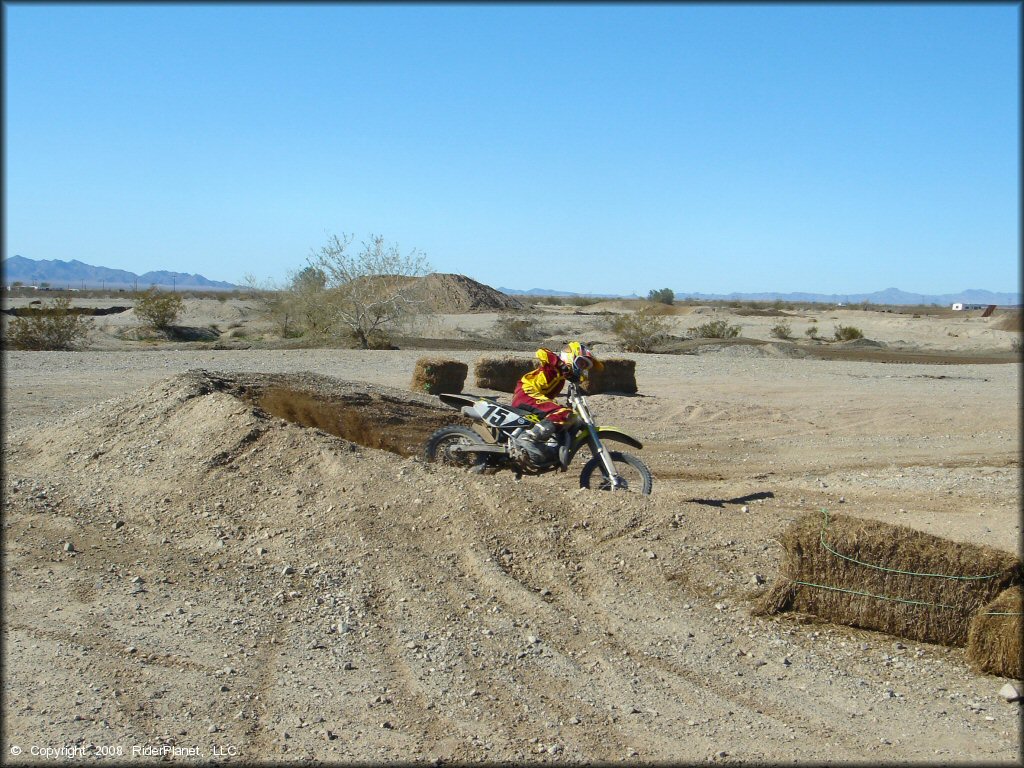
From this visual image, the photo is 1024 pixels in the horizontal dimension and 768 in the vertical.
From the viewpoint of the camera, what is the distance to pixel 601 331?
43156mm

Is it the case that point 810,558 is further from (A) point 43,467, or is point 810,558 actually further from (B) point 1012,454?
(B) point 1012,454

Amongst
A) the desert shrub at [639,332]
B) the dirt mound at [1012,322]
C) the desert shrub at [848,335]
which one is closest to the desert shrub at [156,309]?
the desert shrub at [639,332]

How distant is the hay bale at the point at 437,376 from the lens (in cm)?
1630

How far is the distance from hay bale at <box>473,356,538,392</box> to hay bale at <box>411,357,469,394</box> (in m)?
1.25

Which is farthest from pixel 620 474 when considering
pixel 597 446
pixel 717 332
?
pixel 717 332

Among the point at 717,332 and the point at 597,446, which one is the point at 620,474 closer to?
the point at 597,446

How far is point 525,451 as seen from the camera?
28.5 ft

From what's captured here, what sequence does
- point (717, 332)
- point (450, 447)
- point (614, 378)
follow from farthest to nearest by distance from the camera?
point (717, 332) → point (614, 378) → point (450, 447)

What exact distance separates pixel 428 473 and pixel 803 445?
7339 millimetres

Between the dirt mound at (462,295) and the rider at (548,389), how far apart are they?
44335 mm

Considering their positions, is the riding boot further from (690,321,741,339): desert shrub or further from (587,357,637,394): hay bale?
(690,321,741,339): desert shrub

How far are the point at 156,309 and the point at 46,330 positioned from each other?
767 cm

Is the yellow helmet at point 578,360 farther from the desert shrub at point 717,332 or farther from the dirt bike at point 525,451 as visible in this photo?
the desert shrub at point 717,332

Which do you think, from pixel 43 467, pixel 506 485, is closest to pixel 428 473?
pixel 506 485
